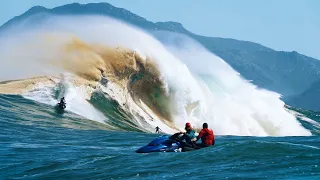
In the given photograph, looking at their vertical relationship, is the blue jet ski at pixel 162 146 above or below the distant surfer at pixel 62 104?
below

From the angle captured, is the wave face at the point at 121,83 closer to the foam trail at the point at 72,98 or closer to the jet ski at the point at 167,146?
the foam trail at the point at 72,98

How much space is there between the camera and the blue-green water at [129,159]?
52.2 ft

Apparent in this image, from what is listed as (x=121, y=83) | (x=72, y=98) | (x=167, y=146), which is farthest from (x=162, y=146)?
(x=121, y=83)

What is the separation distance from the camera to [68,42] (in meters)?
45.7

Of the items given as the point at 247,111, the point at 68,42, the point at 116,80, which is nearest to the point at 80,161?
the point at 116,80

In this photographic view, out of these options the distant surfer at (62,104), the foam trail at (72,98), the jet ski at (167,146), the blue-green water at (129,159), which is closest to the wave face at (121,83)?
the foam trail at (72,98)

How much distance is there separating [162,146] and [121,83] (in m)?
19.7

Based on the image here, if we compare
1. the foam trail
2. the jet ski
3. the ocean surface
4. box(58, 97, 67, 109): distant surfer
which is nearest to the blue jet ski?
the jet ski

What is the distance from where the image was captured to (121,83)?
40.8m

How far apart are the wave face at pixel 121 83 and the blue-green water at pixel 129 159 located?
378 inches

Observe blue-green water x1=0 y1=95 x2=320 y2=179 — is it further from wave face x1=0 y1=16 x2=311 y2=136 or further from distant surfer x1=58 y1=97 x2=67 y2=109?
wave face x1=0 y1=16 x2=311 y2=136

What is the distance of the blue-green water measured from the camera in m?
15.9

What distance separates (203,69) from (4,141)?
142ft

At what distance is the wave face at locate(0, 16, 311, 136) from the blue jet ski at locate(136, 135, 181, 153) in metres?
12.8
